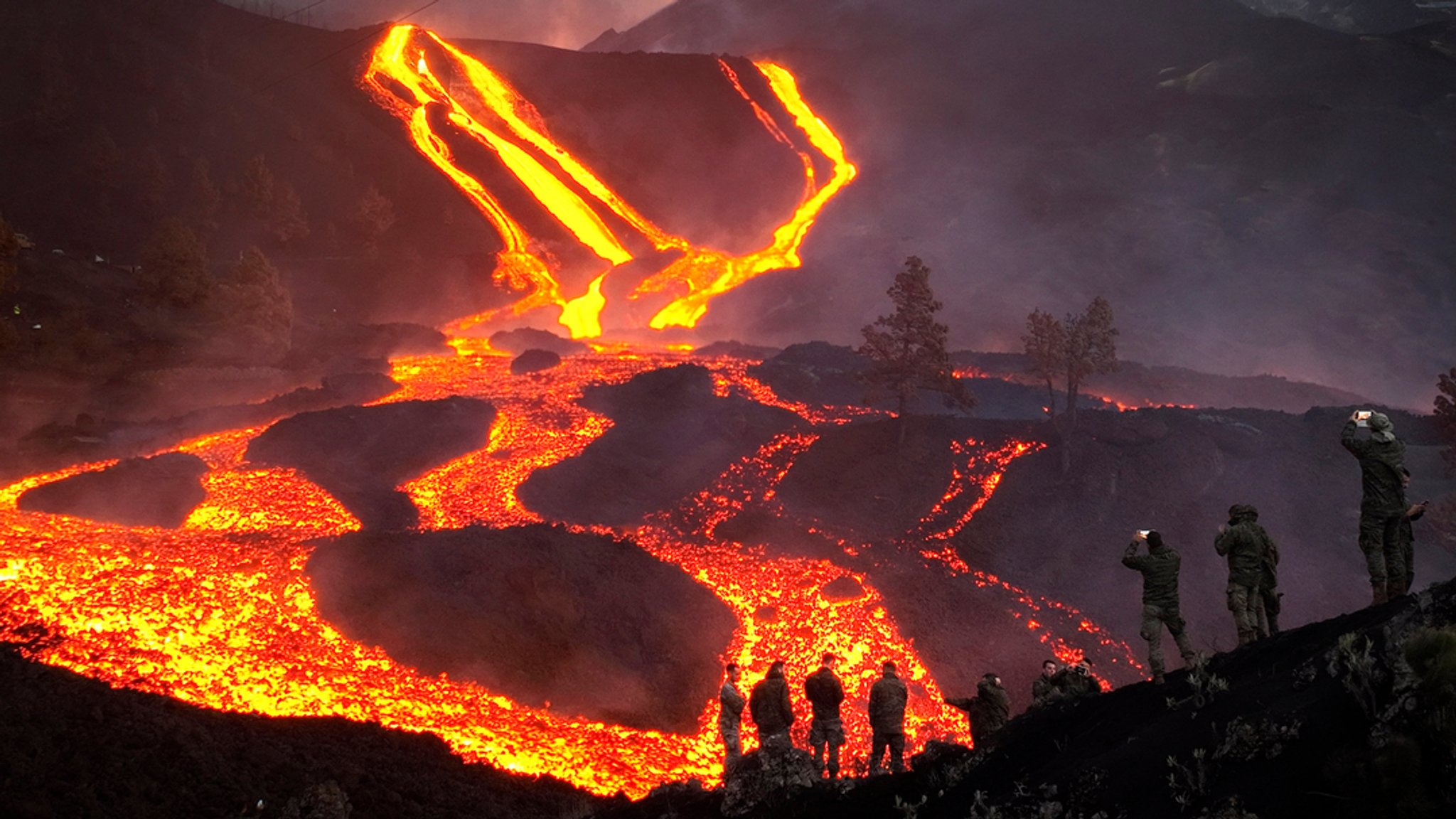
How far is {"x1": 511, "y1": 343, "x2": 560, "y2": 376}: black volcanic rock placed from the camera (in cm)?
4525

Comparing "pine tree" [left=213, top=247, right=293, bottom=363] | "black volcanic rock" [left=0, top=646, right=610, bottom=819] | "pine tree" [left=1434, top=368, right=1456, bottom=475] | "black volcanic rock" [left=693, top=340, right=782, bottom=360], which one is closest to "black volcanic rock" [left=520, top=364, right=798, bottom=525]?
"black volcanic rock" [left=0, top=646, right=610, bottom=819]

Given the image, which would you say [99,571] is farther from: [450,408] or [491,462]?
[450,408]

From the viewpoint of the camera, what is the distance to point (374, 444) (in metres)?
31.5

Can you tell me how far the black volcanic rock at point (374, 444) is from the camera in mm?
27484

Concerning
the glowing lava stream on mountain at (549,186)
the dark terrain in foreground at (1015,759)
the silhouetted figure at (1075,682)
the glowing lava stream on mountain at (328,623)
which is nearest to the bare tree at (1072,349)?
the glowing lava stream on mountain at (328,623)

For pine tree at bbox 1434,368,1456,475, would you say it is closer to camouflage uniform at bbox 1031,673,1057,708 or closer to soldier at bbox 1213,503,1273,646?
soldier at bbox 1213,503,1273,646

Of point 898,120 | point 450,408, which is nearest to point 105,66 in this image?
point 450,408

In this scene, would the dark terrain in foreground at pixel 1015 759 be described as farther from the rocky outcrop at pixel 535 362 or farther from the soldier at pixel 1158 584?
the rocky outcrop at pixel 535 362

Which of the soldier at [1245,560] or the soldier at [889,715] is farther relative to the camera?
the soldier at [889,715]

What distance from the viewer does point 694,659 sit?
1920 cm

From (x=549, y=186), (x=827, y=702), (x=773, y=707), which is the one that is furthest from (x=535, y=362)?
(x=827, y=702)

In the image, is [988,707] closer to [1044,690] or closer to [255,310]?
[1044,690]

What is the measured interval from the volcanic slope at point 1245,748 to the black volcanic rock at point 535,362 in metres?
37.9

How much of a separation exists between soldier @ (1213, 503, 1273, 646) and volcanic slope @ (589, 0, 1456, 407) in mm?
48297
